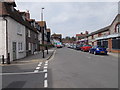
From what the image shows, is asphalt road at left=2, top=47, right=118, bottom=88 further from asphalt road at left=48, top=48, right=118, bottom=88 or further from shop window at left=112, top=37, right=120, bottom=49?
shop window at left=112, top=37, right=120, bottom=49

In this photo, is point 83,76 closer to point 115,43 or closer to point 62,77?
point 62,77

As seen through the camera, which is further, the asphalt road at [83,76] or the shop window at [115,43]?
the shop window at [115,43]

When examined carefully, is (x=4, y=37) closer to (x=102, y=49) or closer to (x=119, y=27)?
(x=102, y=49)

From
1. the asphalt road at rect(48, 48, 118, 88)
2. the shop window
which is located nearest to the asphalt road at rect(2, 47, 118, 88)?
the asphalt road at rect(48, 48, 118, 88)

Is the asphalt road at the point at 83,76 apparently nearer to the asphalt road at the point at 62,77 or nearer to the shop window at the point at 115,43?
the asphalt road at the point at 62,77

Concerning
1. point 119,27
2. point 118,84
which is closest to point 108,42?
point 119,27

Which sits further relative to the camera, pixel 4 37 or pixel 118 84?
pixel 4 37

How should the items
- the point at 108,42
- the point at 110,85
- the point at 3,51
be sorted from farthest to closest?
the point at 108,42 → the point at 3,51 → the point at 110,85

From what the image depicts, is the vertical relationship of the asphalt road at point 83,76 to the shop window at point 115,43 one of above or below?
below

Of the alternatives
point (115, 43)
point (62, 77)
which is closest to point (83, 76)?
point (62, 77)

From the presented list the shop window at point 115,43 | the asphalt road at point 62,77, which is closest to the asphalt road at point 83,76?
the asphalt road at point 62,77

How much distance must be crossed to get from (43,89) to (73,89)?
46.7 inches

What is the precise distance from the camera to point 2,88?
19.6 feet

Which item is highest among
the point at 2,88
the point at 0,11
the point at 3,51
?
the point at 0,11
